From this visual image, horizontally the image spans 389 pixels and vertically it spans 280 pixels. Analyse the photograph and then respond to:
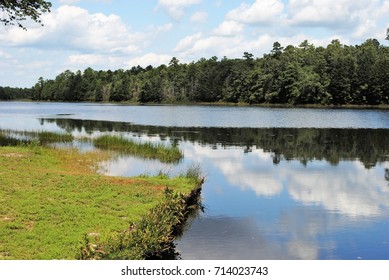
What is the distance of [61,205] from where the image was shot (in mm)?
18141

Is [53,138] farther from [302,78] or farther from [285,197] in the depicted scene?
[302,78]

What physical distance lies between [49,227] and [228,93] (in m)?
161

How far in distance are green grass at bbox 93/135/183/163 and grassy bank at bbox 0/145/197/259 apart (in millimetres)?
10081

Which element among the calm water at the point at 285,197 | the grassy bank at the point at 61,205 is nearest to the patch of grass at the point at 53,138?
the calm water at the point at 285,197

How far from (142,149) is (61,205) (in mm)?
22340

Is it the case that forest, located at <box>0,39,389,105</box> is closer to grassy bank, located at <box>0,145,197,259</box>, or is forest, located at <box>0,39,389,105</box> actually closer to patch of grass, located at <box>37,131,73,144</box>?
patch of grass, located at <box>37,131,73,144</box>

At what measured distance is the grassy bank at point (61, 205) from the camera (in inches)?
547

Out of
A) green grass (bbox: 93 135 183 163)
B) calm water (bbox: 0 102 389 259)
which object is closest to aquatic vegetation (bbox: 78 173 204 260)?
calm water (bbox: 0 102 389 259)

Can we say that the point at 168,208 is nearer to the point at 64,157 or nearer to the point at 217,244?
the point at 217,244

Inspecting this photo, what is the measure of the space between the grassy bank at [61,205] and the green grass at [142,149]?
10081 mm

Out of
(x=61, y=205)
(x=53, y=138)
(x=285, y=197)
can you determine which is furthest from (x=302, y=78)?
(x=61, y=205)

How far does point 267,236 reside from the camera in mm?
18562

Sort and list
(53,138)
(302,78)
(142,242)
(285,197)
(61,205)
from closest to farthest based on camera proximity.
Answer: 1. (142,242)
2. (61,205)
3. (285,197)
4. (53,138)
5. (302,78)
